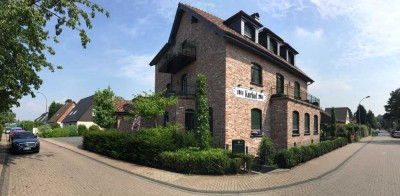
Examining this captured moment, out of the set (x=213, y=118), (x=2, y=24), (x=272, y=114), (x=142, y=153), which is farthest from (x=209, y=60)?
(x=2, y=24)

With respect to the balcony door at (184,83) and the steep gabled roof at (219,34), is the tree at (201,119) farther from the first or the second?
the balcony door at (184,83)

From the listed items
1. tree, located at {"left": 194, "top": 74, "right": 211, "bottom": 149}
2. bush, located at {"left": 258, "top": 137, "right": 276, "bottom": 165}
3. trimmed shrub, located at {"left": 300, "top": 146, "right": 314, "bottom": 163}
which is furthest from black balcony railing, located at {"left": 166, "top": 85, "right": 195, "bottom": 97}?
trimmed shrub, located at {"left": 300, "top": 146, "right": 314, "bottom": 163}

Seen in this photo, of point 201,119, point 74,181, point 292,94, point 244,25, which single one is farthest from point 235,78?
point 74,181

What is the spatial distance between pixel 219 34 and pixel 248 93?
4.21 meters

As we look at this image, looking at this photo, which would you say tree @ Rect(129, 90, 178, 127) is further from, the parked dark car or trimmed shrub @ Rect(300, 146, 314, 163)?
trimmed shrub @ Rect(300, 146, 314, 163)

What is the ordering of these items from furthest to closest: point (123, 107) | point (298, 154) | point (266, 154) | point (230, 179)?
point (123, 107)
point (298, 154)
point (266, 154)
point (230, 179)

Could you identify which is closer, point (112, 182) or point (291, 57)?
point (112, 182)

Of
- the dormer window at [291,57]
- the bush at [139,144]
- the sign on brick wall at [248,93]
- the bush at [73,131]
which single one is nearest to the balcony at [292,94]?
→ the sign on brick wall at [248,93]

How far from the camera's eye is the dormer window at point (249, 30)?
20.2 metres

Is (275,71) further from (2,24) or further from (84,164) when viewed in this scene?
(2,24)

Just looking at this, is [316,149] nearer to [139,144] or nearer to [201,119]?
[201,119]

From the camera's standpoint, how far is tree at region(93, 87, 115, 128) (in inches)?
885

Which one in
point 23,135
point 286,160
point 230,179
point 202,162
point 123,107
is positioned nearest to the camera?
point 230,179

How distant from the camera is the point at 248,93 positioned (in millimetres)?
18812
